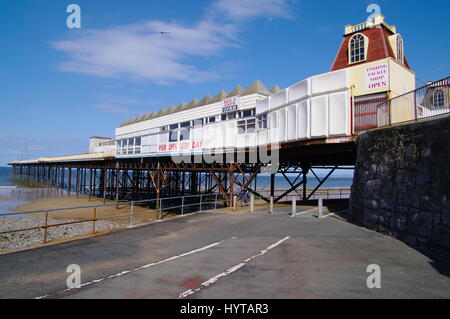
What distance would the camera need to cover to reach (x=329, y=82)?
525 inches

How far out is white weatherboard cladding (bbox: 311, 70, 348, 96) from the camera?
12.9 m

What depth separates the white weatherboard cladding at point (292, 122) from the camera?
1481cm

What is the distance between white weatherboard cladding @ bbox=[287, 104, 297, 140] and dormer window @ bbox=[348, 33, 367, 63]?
3592 millimetres

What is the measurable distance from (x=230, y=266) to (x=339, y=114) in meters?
9.08

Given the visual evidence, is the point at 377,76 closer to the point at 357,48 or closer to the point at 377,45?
the point at 377,45

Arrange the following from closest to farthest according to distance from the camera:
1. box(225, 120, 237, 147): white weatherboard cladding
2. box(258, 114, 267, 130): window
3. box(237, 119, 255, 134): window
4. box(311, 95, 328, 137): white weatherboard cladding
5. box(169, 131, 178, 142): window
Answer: box(311, 95, 328, 137): white weatherboard cladding < box(258, 114, 267, 130): window < box(237, 119, 255, 134): window < box(225, 120, 237, 147): white weatherboard cladding < box(169, 131, 178, 142): window

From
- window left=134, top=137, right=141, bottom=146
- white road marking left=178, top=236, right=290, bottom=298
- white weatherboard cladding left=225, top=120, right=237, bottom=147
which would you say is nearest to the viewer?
white road marking left=178, top=236, right=290, bottom=298

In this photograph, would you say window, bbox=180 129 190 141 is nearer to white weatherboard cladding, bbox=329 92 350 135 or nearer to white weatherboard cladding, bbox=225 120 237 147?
white weatherboard cladding, bbox=225 120 237 147

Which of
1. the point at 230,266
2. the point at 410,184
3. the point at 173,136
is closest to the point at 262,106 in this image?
the point at 173,136

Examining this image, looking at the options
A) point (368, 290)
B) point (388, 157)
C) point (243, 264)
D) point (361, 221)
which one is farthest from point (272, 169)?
point (368, 290)

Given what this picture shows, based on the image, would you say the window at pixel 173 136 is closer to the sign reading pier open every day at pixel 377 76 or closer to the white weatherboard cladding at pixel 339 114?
the white weatherboard cladding at pixel 339 114

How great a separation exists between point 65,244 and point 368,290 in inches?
325

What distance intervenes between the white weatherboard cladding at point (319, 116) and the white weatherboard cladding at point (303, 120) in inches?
8.3

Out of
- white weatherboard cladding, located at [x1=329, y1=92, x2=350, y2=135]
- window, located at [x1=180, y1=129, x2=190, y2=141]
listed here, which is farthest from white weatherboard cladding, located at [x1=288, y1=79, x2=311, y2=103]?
window, located at [x1=180, y1=129, x2=190, y2=141]
